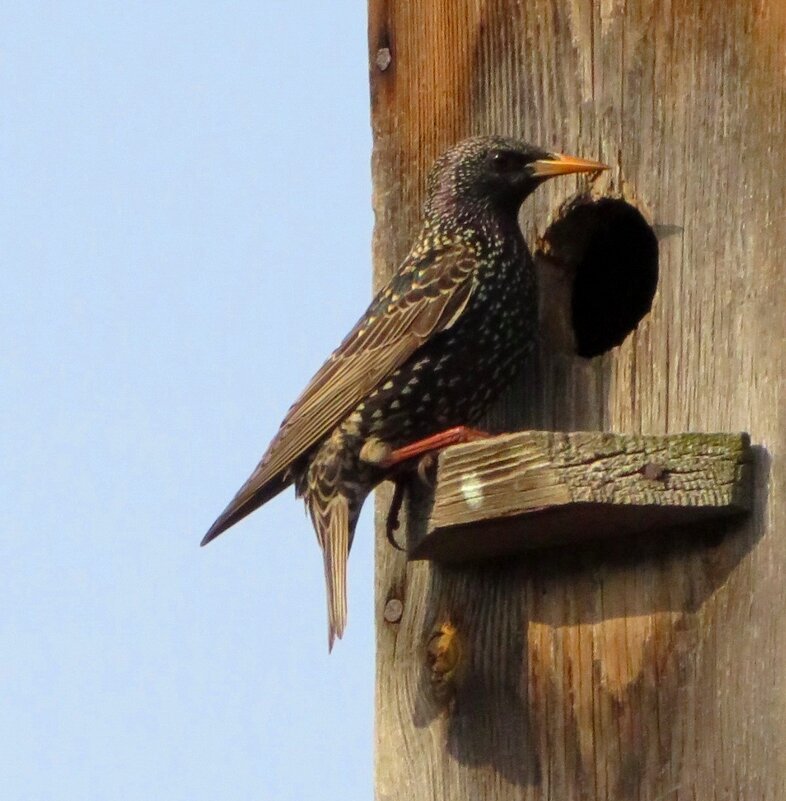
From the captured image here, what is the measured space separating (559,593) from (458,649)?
279 mm

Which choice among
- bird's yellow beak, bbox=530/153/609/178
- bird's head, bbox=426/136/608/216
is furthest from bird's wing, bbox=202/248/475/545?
bird's yellow beak, bbox=530/153/609/178

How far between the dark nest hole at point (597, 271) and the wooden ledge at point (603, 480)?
582 mm

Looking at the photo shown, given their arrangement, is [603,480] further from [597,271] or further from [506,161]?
[597,271]

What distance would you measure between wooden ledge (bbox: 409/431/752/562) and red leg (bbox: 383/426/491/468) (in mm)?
312

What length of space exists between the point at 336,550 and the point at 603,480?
3.02 feet

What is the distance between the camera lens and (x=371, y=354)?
382 centimetres

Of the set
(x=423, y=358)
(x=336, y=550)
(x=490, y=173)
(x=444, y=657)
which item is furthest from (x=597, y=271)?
(x=444, y=657)

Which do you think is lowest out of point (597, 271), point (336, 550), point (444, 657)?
point (444, 657)

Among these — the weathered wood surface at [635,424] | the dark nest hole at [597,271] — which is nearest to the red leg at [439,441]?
the weathered wood surface at [635,424]

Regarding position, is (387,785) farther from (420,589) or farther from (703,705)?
(703,705)

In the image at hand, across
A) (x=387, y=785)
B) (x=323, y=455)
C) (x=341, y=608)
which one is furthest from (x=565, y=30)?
(x=387, y=785)

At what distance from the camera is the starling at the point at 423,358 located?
147 inches

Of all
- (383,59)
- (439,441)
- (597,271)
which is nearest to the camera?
(439,441)

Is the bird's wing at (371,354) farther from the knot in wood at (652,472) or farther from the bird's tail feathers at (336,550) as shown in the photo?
the knot in wood at (652,472)
